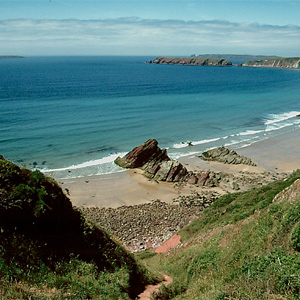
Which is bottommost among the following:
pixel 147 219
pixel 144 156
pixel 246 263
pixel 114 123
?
pixel 147 219

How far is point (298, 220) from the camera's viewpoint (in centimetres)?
1024

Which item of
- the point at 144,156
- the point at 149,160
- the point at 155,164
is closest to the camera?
the point at 155,164

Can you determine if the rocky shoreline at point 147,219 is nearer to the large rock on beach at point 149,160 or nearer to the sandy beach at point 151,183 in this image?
the sandy beach at point 151,183

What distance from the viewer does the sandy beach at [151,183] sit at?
27.9m

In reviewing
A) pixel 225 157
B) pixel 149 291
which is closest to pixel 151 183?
pixel 225 157

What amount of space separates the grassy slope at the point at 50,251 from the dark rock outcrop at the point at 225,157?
2843 centimetres

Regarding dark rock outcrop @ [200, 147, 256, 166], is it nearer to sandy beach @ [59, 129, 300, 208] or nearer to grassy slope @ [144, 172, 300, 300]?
sandy beach @ [59, 129, 300, 208]

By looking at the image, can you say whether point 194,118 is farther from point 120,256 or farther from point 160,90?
point 120,256

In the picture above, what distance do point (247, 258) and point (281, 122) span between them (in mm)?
54933

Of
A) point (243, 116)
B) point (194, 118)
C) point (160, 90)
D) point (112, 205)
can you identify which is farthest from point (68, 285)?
point (160, 90)

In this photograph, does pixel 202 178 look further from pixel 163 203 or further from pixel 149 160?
pixel 149 160

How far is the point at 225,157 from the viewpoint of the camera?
38219mm

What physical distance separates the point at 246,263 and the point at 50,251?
6224 millimetres

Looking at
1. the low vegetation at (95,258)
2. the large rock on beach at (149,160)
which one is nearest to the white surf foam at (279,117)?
the large rock on beach at (149,160)
